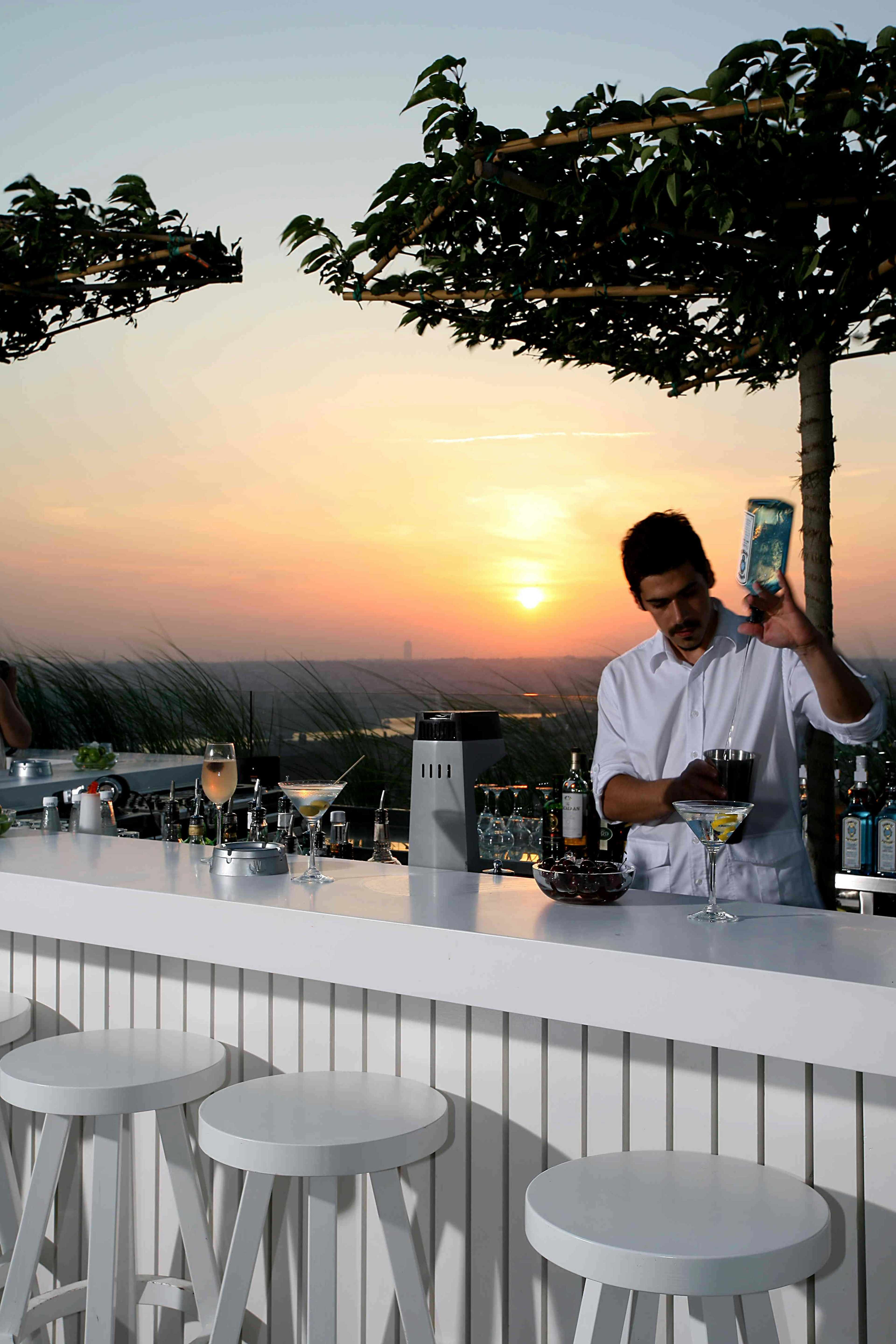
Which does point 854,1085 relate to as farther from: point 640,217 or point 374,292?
point 374,292

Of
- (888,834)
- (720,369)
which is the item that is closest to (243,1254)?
(888,834)

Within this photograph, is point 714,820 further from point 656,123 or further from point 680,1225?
point 656,123

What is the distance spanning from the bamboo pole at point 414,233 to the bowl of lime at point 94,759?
2379mm

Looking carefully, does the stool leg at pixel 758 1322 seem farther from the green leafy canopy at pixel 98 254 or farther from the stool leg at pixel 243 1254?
the green leafy canopy at pixel 98 254

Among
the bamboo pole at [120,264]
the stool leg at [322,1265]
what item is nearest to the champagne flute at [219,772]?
the stool leg at [322,1265]

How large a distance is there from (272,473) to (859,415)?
2.74 metres

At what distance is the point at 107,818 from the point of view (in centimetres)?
292

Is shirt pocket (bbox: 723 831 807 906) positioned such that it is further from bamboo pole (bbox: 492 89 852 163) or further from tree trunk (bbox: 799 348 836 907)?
bamboo pole (bbox: 492 89 852 163)

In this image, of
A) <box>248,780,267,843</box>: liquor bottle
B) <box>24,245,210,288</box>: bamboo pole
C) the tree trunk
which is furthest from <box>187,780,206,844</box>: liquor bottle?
<box>24,245,210,288</box>: bamboo pole

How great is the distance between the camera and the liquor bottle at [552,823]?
276 cm

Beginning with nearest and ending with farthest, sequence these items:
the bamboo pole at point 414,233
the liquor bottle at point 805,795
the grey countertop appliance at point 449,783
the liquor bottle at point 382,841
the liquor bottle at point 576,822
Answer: the liquor bottle at point 576,822 → the grey countertop appliance at point 449,783 → the liquor bottle at point 382,841 → the bamboo pole at point 414,233 → the liquor bottle at point 805,795

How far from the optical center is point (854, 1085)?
58.7 inches

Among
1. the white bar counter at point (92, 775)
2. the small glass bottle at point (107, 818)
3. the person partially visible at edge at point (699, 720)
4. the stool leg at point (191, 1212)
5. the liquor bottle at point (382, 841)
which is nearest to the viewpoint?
the stool leg at point (191, 1212)

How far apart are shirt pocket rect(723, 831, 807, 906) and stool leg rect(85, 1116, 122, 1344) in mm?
1270
